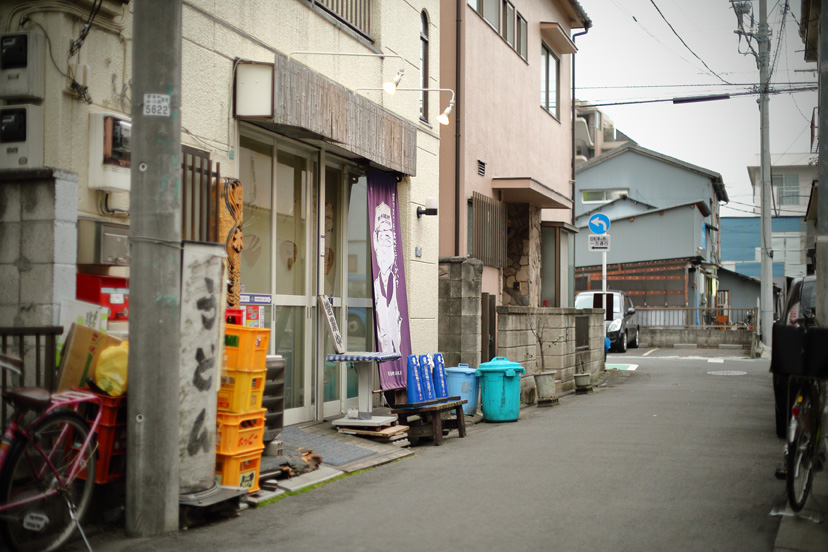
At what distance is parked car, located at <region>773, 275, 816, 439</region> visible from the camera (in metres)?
10.7

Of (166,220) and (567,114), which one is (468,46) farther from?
(166,220)

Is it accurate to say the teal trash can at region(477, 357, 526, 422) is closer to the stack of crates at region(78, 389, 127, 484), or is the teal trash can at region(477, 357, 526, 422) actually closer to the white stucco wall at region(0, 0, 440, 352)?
the white stucco wall at region(0, 0, 440, 352)

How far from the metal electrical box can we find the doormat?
288 cm

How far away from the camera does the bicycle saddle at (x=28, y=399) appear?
207 inches

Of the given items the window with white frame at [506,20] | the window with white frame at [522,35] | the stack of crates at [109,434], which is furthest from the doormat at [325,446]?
the window with white frame at [522,35]

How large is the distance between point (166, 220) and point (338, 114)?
15.0 ft

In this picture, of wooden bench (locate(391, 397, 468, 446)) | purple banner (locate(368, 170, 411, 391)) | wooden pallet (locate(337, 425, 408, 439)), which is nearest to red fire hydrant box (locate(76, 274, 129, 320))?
wooden pallet (locate(337, 425, 408, 439))

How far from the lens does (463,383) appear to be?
12.8 meters

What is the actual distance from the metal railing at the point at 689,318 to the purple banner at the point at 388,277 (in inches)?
957

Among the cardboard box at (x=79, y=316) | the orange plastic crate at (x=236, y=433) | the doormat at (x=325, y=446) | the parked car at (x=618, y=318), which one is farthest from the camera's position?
the parked car at (x=618, y=318)

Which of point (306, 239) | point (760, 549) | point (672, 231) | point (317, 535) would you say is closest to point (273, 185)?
point (306, 239)

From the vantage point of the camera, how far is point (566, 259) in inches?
904

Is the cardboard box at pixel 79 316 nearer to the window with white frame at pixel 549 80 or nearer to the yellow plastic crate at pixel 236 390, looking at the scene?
the yellow plastic crate at pixel 236 390

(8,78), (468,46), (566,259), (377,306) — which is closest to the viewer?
(8,78)
